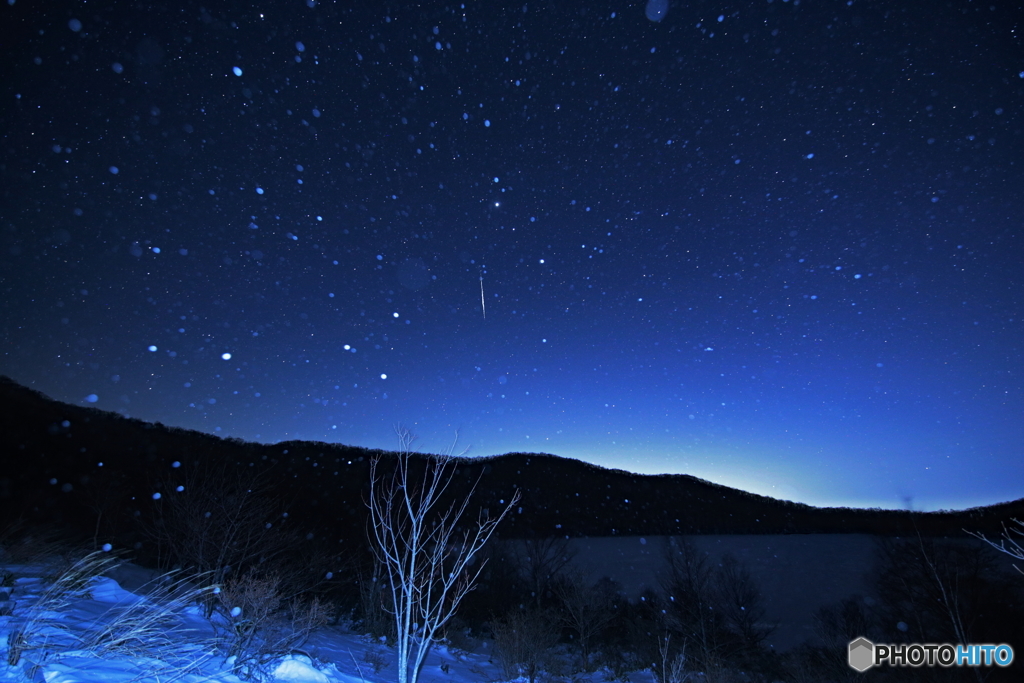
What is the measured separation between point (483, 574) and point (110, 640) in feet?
136

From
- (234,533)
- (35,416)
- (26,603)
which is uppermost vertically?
(35,416)

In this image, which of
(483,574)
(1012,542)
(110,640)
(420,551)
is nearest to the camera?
(110,640)

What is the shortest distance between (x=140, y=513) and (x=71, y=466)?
420 inches

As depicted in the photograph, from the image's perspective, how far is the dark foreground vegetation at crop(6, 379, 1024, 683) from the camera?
64.7 feet

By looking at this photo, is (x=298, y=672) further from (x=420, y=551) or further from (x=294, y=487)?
(x=294, y=487)

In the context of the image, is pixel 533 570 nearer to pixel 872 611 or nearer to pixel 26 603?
pixel 872 611

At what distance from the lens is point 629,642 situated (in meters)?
36.1

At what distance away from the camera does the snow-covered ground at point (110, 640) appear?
4.49 m

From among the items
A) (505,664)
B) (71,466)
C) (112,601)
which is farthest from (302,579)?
(71,466)

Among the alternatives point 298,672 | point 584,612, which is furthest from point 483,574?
point 298,672

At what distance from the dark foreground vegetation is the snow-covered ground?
203 cm

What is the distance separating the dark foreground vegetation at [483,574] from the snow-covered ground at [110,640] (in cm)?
203

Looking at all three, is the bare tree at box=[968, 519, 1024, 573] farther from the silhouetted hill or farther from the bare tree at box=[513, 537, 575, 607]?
the bare tree at box=[513, 537, 575, 607]

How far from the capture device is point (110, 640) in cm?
437
